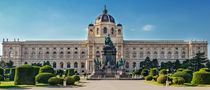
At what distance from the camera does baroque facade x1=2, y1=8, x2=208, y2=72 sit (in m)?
119

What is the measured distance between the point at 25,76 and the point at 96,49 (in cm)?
8180

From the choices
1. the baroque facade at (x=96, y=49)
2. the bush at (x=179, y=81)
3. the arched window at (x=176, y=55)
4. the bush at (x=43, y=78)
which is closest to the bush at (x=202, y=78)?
the bush at (x=179, y=81)

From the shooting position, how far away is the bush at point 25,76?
36000 millimetres

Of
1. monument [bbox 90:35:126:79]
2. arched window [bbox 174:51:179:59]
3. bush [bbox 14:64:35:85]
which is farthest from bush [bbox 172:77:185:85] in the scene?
arched window [bbox 174:51:179:59]

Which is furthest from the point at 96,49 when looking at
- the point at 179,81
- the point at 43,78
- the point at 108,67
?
the point at 179,81

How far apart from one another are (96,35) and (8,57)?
2624cm

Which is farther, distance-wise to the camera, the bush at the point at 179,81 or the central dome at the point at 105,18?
the central dome at the point at 105,18

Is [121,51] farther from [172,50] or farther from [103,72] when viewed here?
[103,72]

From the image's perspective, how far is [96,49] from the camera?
118m

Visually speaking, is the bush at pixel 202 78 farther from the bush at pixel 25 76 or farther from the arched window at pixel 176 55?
the arched window at pixel 176 55

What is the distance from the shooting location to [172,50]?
122 metres

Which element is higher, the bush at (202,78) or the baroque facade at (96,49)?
the baroque facade at (96,49)

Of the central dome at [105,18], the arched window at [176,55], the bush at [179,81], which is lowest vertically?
the bush at [179,81]

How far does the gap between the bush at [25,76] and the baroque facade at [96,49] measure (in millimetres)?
81253
